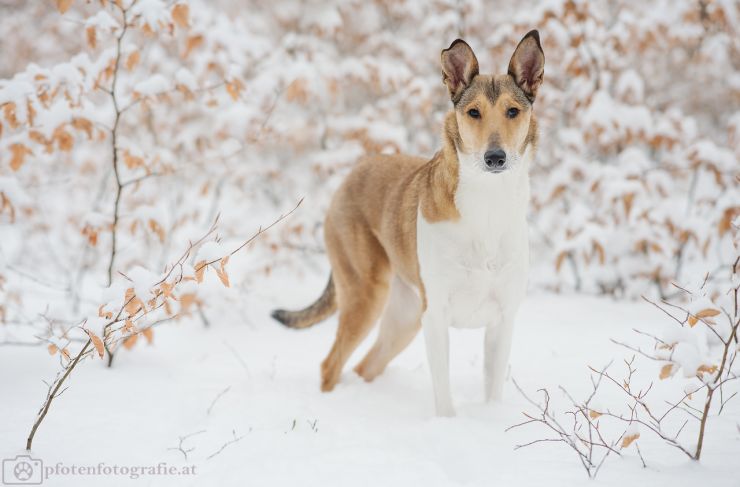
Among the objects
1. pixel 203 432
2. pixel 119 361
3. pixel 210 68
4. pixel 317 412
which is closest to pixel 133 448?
pixel 203 432

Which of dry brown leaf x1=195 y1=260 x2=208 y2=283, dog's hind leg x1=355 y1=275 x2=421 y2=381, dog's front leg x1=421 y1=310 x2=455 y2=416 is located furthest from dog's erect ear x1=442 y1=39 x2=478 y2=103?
dry brown leaf x1=195 y1=260 x2=208 y2=283

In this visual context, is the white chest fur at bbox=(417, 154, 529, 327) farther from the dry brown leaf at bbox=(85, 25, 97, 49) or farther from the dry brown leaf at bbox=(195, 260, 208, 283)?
the dry brown leaf at bbox=(85, 25, 97, 49)

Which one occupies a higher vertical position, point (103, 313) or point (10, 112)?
point (10, 112)

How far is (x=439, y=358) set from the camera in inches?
112

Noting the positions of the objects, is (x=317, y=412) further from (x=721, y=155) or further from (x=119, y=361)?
(x=721, y=155)

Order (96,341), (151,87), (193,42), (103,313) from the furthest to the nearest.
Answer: (193,42) < (151,87) < (103,313) < (96,341)

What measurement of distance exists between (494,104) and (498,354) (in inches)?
51.7

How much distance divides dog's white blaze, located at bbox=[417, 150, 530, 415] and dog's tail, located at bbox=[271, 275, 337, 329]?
1.04m

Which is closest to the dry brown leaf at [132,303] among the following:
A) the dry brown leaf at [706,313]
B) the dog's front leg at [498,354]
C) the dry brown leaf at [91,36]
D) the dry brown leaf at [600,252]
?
the dry brown leaf at [91,36]

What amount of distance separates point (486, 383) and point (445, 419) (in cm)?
41

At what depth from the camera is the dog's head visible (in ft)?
8.21

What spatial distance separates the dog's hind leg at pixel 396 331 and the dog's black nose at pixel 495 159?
126 centimetres

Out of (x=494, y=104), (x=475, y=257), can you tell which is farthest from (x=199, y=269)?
(x=494, y=104)

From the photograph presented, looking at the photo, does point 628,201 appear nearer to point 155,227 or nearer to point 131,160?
point 155,227
